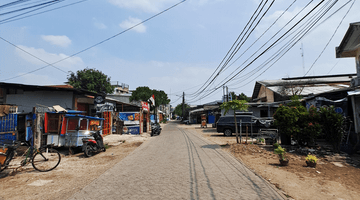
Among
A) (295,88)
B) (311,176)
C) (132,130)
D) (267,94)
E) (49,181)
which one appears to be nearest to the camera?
(49,181)

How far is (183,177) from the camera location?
588cm

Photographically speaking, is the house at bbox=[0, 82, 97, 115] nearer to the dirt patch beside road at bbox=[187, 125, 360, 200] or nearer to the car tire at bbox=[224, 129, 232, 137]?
the car tire at bbox=[224, 129, 232, 137]

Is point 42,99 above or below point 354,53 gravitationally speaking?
below

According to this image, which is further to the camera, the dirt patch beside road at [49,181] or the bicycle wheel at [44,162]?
the bicycle wheel at [44,162]

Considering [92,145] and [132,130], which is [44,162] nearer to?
[92,145]

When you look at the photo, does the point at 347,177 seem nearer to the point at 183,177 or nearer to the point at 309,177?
the point at 309,177

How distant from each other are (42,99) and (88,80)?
2309 centimetres

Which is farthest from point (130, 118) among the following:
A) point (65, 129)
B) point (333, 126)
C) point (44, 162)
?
→ point (333, 126)

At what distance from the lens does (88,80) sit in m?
37.2

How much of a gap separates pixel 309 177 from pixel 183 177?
394 centimetres

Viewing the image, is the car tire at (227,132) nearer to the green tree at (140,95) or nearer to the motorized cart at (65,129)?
the motorized cart at (65,129)

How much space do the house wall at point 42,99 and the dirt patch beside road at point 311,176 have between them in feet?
45.2

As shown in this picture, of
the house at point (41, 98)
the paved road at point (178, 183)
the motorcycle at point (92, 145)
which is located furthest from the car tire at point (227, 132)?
the house at point (41, 98)

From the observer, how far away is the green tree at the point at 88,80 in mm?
36688
